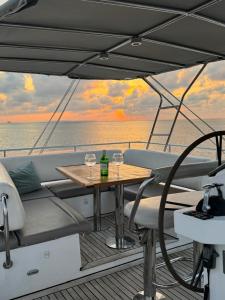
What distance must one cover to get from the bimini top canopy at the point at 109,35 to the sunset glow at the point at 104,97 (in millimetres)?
552

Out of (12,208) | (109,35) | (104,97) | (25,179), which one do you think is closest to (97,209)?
(25,179)

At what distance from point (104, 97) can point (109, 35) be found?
11.2ft

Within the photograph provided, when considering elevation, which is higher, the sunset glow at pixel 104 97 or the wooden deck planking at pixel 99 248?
the sunset glow at pixel 104 97

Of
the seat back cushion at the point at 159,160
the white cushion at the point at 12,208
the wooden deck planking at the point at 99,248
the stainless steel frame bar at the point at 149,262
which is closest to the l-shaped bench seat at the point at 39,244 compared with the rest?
the white cushion at the point at 12,208

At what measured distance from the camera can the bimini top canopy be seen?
2.13 metres

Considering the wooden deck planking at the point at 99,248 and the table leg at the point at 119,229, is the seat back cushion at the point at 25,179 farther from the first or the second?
the table leg at the point at 119,229

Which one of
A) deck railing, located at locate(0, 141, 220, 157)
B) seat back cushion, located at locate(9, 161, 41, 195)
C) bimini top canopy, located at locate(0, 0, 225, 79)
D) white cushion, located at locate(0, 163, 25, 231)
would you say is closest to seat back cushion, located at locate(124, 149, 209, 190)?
deck railing, located at locate(0, 141, 220, 157)

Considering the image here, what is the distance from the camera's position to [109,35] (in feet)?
8.83

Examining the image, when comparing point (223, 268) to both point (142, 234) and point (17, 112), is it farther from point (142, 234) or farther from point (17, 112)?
point (17, 112)

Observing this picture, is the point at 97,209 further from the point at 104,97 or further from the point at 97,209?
the point at 104,97

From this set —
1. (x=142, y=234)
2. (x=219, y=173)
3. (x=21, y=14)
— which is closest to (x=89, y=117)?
(x=21, y=14)

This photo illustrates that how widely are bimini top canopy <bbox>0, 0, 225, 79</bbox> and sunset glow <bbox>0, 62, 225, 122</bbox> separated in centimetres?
55

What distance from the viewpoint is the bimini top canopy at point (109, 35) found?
2.13m

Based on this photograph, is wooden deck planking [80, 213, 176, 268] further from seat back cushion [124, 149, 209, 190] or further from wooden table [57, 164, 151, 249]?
seat back cushion [124, 149, 209, 190]
